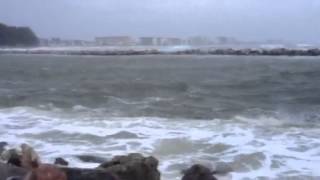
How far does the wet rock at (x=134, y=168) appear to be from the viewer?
734cm

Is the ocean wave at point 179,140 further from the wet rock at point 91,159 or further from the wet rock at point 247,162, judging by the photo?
the wet rock at point 91,159

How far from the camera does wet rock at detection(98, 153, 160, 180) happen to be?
734 centimetres

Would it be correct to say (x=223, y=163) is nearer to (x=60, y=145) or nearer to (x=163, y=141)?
(x=163, y=141)

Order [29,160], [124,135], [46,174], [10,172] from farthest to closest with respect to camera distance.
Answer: [124,135], [10,172], [29,160], [46,174]

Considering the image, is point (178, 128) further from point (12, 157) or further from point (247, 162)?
point (12, 157)

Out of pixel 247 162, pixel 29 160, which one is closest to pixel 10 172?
pixel 29 160

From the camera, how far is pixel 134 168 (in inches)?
291

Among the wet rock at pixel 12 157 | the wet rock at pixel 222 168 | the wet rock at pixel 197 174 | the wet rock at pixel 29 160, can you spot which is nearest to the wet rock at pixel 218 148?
the wet rock at pixel 222 168

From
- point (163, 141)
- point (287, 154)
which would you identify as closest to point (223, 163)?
point (287, 154)

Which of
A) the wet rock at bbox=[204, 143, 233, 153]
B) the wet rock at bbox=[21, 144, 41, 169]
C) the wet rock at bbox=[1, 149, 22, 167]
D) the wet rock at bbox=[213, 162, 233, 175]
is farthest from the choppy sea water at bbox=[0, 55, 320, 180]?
the wet rock at bbox=[21, 144, 41, 169]

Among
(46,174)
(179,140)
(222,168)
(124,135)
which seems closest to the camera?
(46,174)

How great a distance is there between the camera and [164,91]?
24.8 m

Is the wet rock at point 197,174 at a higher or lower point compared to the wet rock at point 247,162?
higher

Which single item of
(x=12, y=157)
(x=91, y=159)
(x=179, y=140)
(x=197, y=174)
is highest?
(x=12, y=157)
